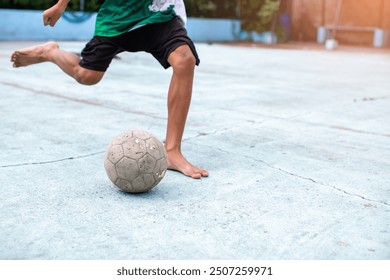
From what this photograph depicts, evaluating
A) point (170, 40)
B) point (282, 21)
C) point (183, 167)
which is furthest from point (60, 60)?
point (282, 21)

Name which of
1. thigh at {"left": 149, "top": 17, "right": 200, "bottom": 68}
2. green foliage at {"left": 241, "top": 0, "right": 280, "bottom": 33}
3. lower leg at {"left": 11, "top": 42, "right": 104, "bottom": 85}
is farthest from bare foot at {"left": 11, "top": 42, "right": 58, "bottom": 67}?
green foliage at {"left": 241, "top": 0, "right": 280, "bottom": 33}

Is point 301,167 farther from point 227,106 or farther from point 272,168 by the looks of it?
point 227,106

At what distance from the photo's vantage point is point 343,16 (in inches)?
938

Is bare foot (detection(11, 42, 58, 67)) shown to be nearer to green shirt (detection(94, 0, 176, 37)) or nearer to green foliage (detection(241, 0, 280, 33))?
green shirt (detection(94, 0, 176, 37))

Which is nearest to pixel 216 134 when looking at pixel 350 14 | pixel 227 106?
pixel 227 106

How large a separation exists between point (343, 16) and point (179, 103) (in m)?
22.4

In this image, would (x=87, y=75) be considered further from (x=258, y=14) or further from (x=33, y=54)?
(x=258, y=14)

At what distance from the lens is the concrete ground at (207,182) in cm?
212

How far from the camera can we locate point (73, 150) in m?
3.56

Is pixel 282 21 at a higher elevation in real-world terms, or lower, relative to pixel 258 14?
lower

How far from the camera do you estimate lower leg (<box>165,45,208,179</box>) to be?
312 cm

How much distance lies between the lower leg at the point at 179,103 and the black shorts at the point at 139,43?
9 cm

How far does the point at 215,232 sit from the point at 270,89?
5257 millimetres
